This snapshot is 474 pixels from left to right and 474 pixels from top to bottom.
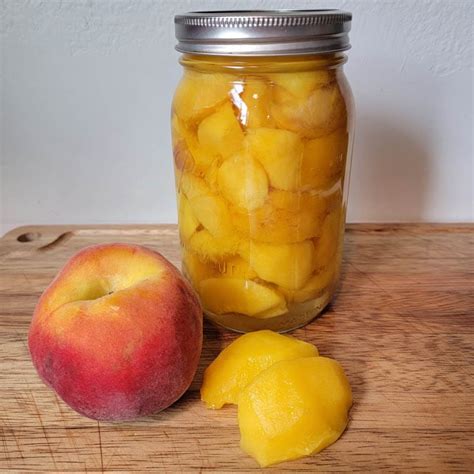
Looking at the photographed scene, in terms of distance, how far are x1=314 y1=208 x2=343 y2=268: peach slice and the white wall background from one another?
0.40m

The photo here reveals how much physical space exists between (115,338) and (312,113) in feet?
1.18

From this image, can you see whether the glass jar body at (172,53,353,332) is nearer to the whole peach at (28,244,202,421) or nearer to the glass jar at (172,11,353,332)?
the glass jar at (172,11,353,332)

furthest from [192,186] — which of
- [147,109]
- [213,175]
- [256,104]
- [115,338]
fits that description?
[147,109]

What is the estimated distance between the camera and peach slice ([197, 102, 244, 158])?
27.3 inches

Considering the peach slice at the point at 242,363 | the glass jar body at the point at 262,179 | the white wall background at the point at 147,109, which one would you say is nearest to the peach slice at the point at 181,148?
the glass jar body at the point at 262,179

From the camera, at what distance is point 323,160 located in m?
0.73

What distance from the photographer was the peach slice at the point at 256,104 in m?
0.68

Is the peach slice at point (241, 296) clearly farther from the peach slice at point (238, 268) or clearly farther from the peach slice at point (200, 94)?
the peach slice at point (200, 94)

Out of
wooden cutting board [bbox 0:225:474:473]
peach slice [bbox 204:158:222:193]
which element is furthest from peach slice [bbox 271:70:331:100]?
wooden cutting board [bbox 0:225:474:473]

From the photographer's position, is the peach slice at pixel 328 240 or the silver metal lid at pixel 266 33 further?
the peach slice at pixel 328 240

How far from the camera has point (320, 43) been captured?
2.21 feet

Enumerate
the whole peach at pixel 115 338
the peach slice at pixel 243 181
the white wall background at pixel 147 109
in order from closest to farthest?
the whole peach at pixel 115 338
the peach slice at pixel 243 181
the white wall background at pixel 147 109

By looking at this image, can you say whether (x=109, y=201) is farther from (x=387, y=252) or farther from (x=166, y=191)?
(x=387, y=252)

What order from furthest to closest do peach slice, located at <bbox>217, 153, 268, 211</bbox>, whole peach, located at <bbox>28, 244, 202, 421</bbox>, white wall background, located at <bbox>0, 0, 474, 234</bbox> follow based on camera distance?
white wall background, located at <bbox>0, 0, 474, 234</bbox> < peach slice, located at <bbox>217, 153, 268, 211</bbox> < whole peach, located at <bbox>28, 244, 202, 421</bbox>
